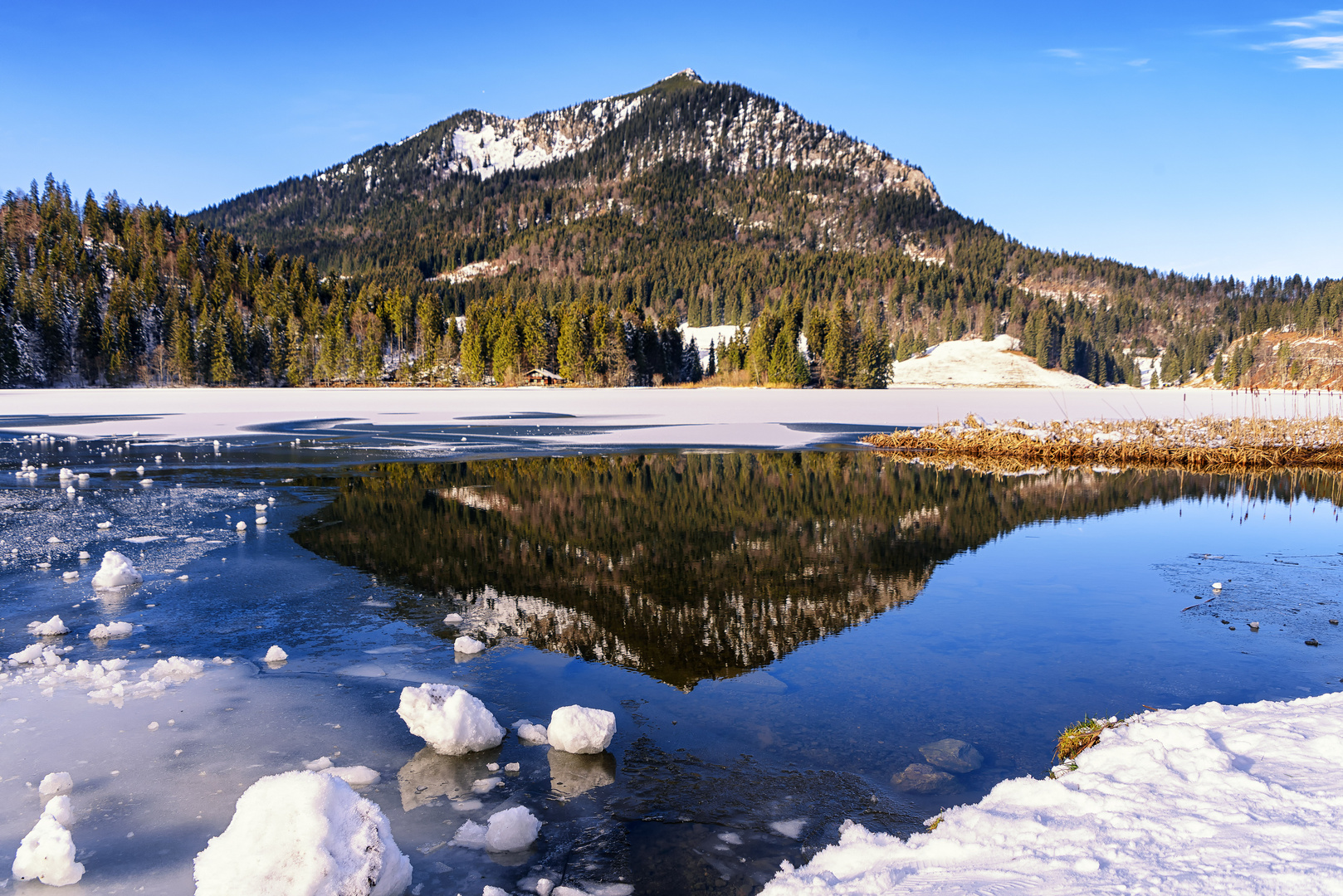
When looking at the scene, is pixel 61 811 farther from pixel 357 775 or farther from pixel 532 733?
pixel 532 733

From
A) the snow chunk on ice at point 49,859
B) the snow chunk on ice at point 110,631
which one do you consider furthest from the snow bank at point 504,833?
the snow chunk on ice at point 110,631

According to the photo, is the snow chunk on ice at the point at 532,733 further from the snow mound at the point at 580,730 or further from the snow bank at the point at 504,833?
the snow bank at the point at 504,833

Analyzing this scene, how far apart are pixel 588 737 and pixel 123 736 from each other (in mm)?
3253

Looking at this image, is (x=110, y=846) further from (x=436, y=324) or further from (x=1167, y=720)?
(x=436, y=324)

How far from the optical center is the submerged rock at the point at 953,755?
5297 mm

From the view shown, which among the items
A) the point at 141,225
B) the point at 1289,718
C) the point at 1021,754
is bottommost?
the point at 1021,754

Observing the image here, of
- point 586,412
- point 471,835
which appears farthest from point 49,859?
point 586,412

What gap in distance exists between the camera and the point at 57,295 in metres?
97.9

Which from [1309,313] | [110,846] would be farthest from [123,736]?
[1309,313]

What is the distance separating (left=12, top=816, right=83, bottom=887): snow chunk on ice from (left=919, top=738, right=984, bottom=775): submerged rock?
4.92 m

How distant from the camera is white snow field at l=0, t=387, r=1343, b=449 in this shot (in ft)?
105

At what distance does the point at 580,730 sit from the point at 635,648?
224 centimetres

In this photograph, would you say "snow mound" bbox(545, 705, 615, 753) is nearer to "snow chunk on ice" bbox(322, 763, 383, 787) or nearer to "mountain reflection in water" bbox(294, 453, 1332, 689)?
"snow chunk on ice" bbox(322, 763, 383, 787)

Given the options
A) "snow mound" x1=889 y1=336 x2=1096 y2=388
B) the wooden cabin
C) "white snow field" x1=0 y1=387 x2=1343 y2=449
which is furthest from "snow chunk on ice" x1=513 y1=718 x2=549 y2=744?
"snow mound" x1=889 y1=336 x2=1096 y2=388
